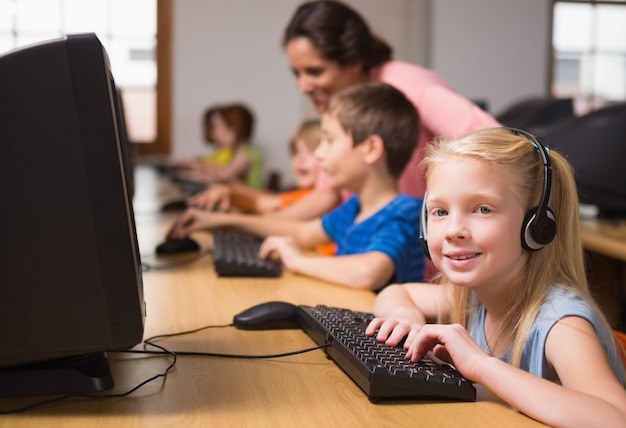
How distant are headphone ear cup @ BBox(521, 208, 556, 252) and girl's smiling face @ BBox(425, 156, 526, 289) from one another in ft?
0.05

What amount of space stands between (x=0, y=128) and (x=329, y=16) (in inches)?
61.4

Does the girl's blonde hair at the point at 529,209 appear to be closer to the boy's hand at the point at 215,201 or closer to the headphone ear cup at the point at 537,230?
the headphone ear cup at the point at 537,230

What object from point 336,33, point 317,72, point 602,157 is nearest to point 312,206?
point 317,72

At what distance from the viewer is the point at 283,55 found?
21.8 feet

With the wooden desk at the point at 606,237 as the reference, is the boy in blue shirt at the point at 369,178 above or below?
above

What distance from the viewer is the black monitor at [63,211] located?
0.81m

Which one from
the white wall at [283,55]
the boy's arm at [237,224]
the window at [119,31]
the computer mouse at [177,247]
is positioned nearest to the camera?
the computer mouse at [177,247]

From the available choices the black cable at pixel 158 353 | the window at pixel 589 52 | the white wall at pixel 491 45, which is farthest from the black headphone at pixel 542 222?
the window at pixel 589 52

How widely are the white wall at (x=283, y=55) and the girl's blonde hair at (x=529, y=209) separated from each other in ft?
18.0

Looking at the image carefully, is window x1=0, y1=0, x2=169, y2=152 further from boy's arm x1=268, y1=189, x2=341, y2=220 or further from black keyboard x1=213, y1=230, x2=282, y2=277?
black keyboard x1=213, y1=230, x2=282, y2=277

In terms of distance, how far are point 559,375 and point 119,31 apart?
591cm

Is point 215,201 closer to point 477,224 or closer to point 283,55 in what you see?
point 477,224

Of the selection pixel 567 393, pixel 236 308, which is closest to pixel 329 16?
pixel 236 308

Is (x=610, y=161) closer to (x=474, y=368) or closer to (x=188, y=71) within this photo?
(x=474, y=368)
